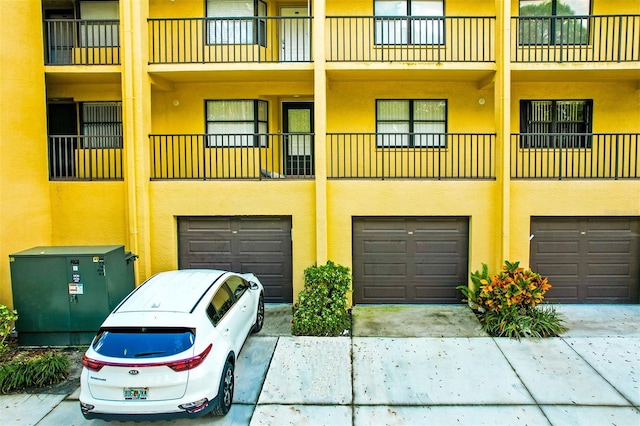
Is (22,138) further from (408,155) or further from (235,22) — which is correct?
(408,155)

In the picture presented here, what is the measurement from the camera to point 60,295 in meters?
7.77

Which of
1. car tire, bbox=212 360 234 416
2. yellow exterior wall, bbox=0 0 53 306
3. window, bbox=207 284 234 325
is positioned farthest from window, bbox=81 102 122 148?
car tire, bbox=212 360 234 416

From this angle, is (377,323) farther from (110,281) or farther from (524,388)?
(110,281)

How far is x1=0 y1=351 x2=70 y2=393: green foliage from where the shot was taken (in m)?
6.36

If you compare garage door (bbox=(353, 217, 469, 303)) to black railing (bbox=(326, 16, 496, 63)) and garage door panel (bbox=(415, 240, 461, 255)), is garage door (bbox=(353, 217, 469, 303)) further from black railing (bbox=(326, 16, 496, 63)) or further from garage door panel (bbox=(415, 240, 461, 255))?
black railing (bbox=(326, 16, 496, 63))

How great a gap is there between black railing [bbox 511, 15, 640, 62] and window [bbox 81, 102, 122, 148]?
10.2 metres

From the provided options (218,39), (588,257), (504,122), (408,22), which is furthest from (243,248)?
(588,257)

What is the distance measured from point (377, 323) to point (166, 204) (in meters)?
5.43

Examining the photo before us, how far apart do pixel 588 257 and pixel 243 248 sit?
8016 mm

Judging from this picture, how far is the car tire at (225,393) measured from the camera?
217 inches

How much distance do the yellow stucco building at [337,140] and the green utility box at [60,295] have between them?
108 cm

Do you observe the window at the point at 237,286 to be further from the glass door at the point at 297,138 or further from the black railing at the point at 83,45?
the black railing at the point at 83,45

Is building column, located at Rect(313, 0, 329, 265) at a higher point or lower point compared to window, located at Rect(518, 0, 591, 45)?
lower

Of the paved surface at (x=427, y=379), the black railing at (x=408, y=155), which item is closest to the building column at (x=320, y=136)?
the black railing at (x=408, y=155)
